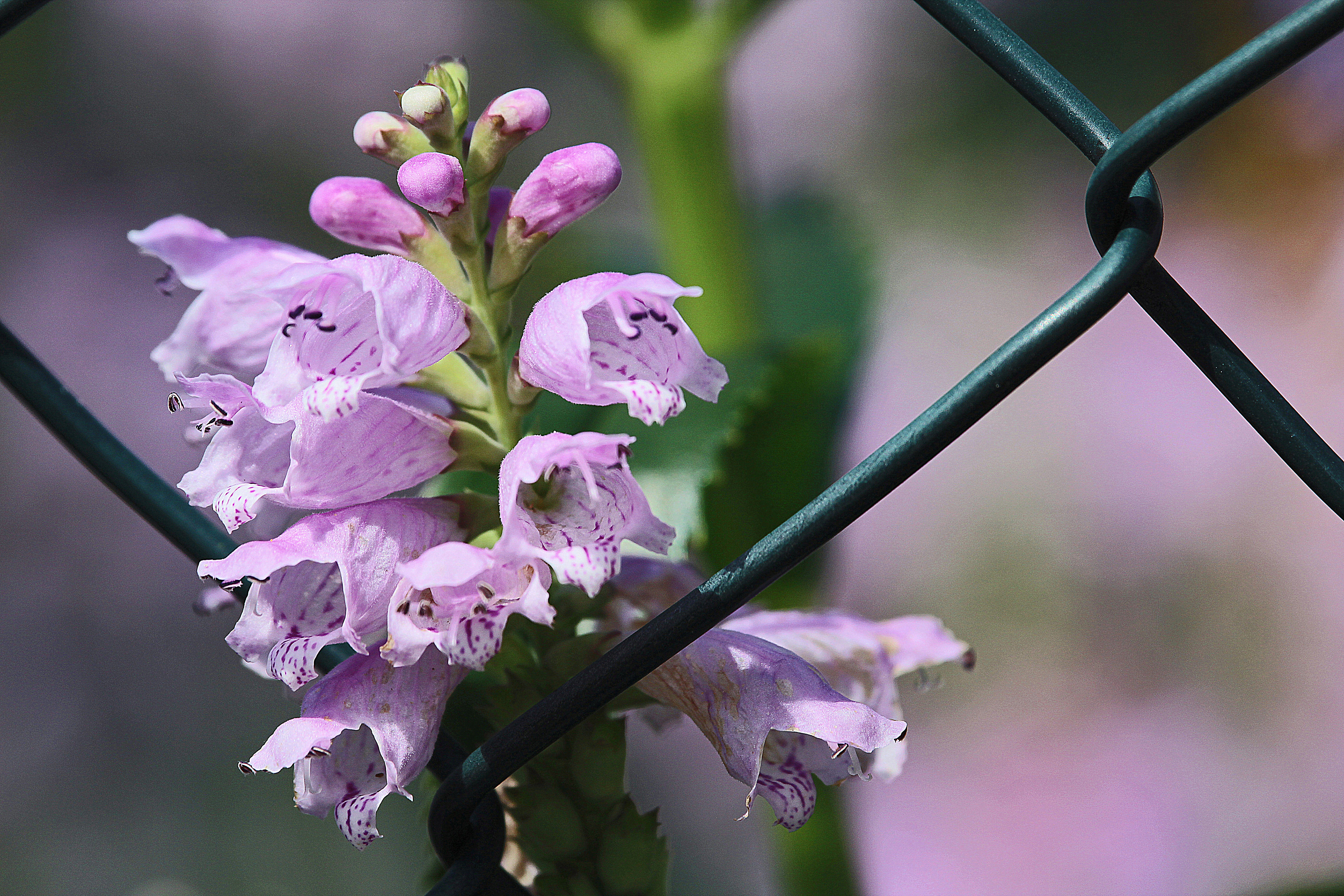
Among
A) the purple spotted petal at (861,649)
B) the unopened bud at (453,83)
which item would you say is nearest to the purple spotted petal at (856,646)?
the purple spotted petal at (861,649)

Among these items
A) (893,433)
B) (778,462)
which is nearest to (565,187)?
(778,462)

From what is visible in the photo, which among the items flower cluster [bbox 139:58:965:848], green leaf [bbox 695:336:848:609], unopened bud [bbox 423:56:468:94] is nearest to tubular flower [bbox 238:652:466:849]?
flower cluster [bbox 139:58:965:848]

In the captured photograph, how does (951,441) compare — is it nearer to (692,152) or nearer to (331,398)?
(331,398)

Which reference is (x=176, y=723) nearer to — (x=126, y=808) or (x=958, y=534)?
(x=126, y=808)

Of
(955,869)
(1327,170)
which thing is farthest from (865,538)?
(1327,170)

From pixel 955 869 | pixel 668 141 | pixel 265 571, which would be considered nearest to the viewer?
pixel 265 571

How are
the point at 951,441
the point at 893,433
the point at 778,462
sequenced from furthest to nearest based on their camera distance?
the point at 893,433
the point at 778,462
the point at 951,441
